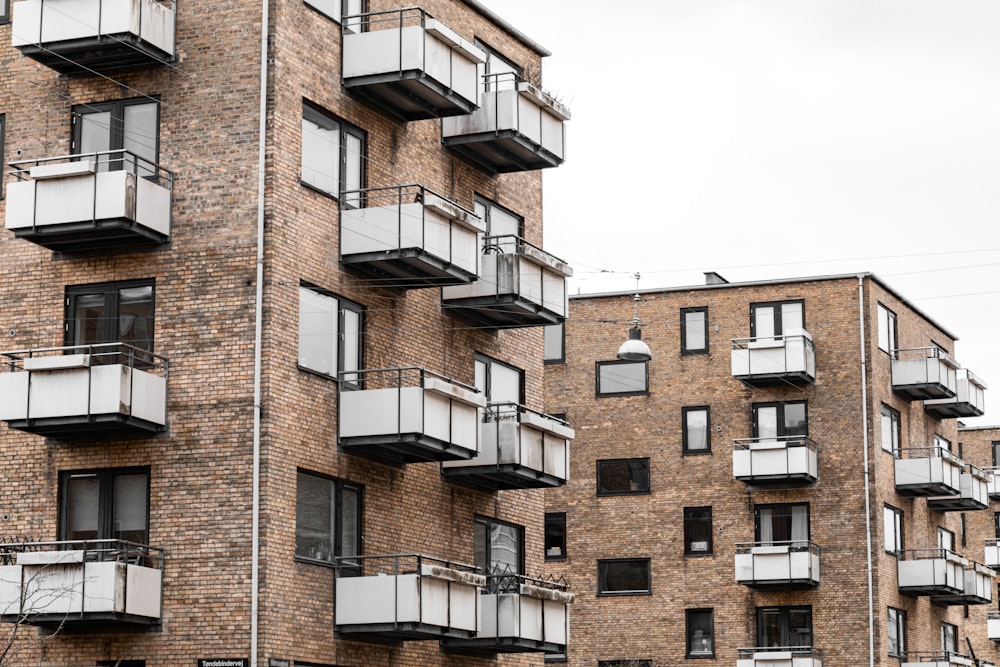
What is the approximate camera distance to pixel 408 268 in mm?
34281

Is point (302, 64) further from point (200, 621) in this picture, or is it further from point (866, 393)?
point (866, 393)

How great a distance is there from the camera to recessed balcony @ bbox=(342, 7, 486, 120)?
33.9 m

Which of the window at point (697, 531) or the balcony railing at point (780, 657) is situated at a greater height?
the window at point (697, 531)

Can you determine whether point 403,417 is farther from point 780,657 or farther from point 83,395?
point 780,657

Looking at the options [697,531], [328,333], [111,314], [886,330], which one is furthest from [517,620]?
[886,330]

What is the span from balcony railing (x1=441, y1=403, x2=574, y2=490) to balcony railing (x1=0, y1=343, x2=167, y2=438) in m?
7.32

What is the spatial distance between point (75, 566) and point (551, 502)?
30.9 meters

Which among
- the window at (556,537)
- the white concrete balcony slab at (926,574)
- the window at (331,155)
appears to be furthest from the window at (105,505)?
the white concrete balcony slab at (926,574)

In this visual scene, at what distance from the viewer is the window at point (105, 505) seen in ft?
102

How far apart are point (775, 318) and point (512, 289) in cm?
2269

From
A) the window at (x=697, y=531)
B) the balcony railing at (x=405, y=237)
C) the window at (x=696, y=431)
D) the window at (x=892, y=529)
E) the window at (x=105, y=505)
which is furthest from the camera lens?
the window at (x=696, y=431)

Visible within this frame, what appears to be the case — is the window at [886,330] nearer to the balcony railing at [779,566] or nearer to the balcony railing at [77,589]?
the balcony railing at [779,566]

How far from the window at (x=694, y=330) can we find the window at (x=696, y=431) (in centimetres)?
195

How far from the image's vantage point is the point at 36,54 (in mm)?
32438
